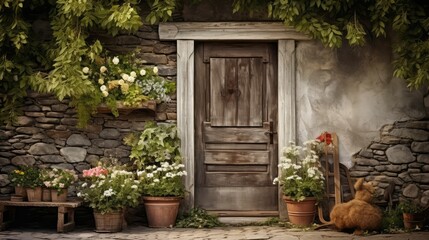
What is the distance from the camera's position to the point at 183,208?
27.9 feet

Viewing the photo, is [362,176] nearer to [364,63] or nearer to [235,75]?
[364,63]

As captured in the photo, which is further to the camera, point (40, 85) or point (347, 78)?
point (347, 78)

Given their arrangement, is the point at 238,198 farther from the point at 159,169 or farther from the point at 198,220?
the point at 159,169

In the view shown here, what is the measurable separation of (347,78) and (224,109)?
1.59 meters

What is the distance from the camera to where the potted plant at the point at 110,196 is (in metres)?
7.64

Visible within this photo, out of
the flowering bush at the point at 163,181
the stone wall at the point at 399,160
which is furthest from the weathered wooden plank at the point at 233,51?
the stone wall at the point at 399,160

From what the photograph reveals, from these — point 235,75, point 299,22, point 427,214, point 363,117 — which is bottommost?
point 427,214

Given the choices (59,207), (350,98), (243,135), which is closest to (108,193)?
(59,207)

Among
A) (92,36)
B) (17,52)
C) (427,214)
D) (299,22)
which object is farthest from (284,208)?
(17,52)

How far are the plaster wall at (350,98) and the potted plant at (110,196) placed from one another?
2249mm

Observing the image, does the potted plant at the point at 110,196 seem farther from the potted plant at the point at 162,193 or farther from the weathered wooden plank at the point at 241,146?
the weathered wooden plank at the point at 241,146

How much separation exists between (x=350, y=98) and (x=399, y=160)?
970mm

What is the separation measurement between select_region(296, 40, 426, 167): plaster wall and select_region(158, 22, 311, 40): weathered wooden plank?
0.47m

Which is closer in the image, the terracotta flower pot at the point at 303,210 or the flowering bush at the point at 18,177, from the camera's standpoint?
the flowering bush at the point at 18,177
